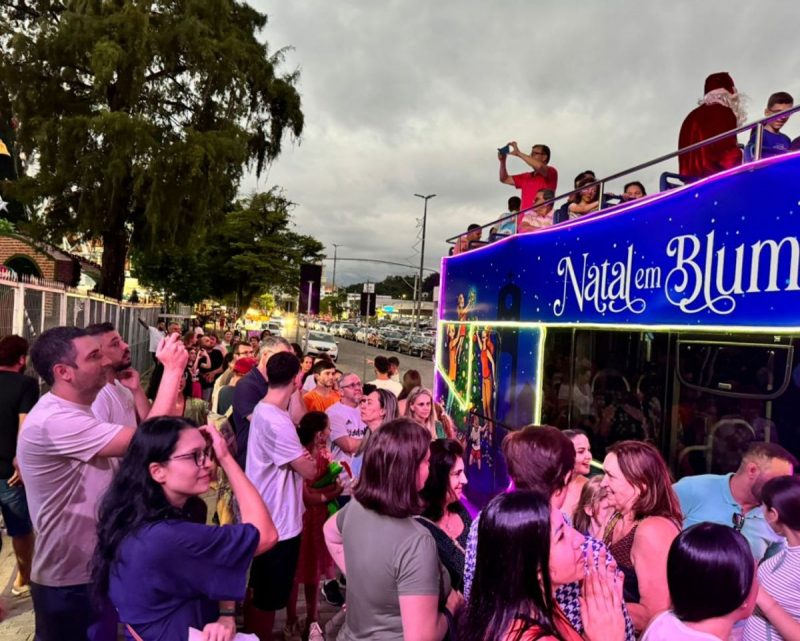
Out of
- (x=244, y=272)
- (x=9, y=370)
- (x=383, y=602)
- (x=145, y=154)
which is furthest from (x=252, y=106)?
(x=244, y=272)

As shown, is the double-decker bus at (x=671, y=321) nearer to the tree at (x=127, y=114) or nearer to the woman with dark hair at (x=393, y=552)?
the woman with dark hair at (x=393, y=552)

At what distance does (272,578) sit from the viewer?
354cm

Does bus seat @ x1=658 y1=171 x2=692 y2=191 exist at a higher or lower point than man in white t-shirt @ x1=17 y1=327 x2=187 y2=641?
higher

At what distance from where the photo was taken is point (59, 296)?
28.9 ft

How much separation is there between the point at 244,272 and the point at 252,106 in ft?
74.2

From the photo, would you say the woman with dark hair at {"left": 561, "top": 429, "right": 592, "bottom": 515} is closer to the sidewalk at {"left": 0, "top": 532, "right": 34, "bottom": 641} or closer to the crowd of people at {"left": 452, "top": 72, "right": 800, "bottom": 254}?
the crowd of people at {"left": 452, "top": 72, "right": 800, "bottom": 254}

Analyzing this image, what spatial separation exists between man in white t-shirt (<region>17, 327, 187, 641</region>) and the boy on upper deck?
10.9 feet

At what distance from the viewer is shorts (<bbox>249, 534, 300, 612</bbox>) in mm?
3551

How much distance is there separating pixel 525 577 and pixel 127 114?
16748 millimetres

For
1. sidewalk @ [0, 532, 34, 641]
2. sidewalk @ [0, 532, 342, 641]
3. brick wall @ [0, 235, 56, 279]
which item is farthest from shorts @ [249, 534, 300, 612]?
brick wall @ [0, 235, 56, 279]

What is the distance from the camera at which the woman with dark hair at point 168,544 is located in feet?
6.03

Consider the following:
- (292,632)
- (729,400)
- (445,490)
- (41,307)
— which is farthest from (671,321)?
(41,307)

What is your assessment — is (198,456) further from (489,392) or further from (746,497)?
(489,392)

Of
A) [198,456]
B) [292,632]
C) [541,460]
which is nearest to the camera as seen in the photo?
[198,456]
